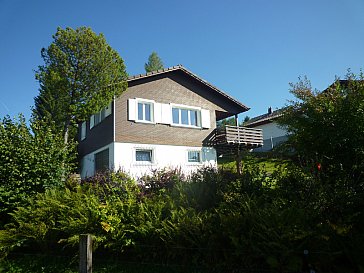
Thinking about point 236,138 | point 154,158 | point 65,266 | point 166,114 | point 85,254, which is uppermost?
point 166,114

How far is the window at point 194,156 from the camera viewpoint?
21.1m

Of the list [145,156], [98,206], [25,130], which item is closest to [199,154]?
[145,156]

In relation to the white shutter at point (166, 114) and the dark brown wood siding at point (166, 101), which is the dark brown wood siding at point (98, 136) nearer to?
the dark brown wood siding at point (166, 101)

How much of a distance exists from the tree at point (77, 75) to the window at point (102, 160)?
10.2 ft

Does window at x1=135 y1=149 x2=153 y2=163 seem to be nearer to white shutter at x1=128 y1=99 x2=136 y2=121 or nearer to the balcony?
white shutter at x1=128 y1=99 x2=136 y2=121

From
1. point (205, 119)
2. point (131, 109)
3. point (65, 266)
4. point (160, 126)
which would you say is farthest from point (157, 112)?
point (65, 266)

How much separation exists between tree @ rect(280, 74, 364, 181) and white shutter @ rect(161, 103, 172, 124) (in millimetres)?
13463

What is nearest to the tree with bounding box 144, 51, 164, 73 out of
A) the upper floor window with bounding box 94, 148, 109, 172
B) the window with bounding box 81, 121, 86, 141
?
the window with bounding box 81, 121, 86, 141

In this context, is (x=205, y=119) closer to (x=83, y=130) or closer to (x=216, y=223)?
(x=83, y=130)

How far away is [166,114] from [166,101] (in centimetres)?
103

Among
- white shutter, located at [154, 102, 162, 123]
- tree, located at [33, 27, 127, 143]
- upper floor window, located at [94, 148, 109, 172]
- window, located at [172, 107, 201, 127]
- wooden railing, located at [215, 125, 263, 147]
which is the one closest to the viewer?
tree, located at [33, 27, 127, 143]

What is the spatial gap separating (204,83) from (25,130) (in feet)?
47.3

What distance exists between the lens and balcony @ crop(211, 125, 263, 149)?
2184 cm

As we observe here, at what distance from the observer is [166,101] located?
20.8 meters
